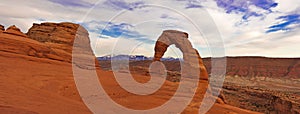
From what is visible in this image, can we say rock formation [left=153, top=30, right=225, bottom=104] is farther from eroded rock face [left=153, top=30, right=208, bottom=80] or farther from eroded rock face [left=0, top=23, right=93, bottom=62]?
eroded rock face [left=0, top=23, right=93, bottom=62]

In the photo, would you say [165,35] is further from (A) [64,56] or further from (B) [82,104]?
(B) [82,104]

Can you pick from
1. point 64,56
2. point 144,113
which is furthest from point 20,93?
point 64,56


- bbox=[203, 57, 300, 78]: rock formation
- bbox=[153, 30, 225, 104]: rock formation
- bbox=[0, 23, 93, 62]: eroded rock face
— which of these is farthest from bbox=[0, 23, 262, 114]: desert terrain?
bbox=[203, 57, 300, 78]: rock formation

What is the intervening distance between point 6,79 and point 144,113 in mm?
5103

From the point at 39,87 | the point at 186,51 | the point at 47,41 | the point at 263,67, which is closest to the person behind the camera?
the point at 39,87

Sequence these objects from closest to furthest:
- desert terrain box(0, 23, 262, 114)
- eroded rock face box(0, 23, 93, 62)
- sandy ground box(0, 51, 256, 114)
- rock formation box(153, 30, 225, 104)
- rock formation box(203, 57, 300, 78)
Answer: sandy ground box(0, 51, 256, 114) → desert terrain box(0, 23, 262, 114) → eroded rock face box(0, 23, 93, 62) → rock formation box(153, 30, 225, 104) → rock formation box(203, 57, 300, 78)

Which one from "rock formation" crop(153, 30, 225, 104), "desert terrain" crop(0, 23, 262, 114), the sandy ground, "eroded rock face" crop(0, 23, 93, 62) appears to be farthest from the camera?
"rock formation" crop(153, 30, 225, 104)

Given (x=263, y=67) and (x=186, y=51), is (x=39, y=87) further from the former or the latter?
(x=263, y=67)

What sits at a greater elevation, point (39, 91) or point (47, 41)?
point (47, 41)

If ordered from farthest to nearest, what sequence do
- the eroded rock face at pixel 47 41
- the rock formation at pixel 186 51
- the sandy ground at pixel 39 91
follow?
the rock formation at pixel 186 51 < the eroded rock face at pixel 47 41 < the sandy ground at pixel 39 91

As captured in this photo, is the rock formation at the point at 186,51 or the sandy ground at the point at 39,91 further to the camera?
the rock formation at the point at 186,51

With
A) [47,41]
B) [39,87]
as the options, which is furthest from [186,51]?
[39,87]

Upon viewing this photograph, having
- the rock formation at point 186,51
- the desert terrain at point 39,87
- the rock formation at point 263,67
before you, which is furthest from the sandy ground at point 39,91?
the rock formation at point 263,67

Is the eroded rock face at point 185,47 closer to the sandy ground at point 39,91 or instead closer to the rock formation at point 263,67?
the sandy ground at point 39,91
